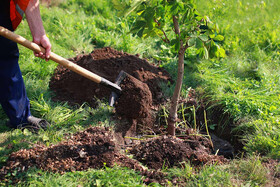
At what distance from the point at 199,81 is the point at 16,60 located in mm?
2563

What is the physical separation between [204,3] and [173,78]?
7.32 ft

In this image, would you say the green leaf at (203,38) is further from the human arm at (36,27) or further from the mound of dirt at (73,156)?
the human arm at (36,27)

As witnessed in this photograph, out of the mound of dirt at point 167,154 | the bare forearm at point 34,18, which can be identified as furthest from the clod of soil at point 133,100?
the bare forearm at point 34,18

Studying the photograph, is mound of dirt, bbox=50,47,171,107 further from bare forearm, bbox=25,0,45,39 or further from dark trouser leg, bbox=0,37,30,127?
bare forearm, bbox=25,0,45,39

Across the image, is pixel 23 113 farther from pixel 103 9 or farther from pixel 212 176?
pixel 103 9

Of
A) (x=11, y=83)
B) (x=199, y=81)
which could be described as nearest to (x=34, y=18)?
(x=11, y=83)

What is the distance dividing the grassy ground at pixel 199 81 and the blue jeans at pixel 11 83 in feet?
0.72

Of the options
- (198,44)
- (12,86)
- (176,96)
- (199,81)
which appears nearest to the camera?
(198,44)

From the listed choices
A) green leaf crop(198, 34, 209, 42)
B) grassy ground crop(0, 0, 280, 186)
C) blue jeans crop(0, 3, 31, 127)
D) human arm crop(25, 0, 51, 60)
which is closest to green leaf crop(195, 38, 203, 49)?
green leaf crop(198, 34, 209, 42)

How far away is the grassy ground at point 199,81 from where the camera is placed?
2570 millimetres

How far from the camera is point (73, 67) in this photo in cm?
296

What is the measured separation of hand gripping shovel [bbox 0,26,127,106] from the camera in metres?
2.55

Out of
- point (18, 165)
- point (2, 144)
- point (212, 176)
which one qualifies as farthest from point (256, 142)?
point (2, 144)

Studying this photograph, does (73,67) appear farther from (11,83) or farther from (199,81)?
(199,81)
